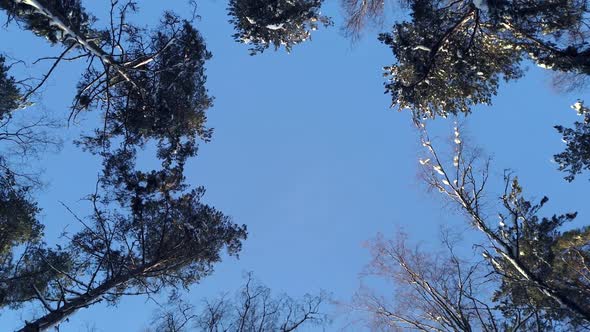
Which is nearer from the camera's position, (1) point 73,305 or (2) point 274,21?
(1) point 73,305

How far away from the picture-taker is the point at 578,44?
402 inches

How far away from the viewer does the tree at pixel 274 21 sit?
11272 mm

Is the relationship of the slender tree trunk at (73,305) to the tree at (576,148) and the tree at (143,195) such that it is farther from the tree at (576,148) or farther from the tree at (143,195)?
the tree at (576,148)

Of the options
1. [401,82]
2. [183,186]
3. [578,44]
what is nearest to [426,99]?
[401,82]

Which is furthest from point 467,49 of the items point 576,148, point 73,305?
point 73,305

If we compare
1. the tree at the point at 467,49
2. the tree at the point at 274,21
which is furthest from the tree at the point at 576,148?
the tree at the point at 274,21

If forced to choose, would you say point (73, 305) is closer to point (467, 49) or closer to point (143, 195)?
point (143, 195)

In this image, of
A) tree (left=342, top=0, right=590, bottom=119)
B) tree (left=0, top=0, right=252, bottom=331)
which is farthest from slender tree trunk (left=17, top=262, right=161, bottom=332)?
tree (left=342, top=0, right=590, bottom=119)

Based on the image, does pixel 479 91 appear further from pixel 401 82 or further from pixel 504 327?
pixel 504 327

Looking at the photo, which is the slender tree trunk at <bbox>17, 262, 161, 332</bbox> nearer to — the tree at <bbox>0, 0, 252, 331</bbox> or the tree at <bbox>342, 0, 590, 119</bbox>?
the tree at <bbox>0, 0, 252, 331</bbox>

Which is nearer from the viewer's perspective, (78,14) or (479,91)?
(78,14)

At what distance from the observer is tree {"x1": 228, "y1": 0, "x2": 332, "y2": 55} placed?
1127cm

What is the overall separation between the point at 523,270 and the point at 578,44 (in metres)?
5.35

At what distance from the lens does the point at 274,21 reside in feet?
37.3
